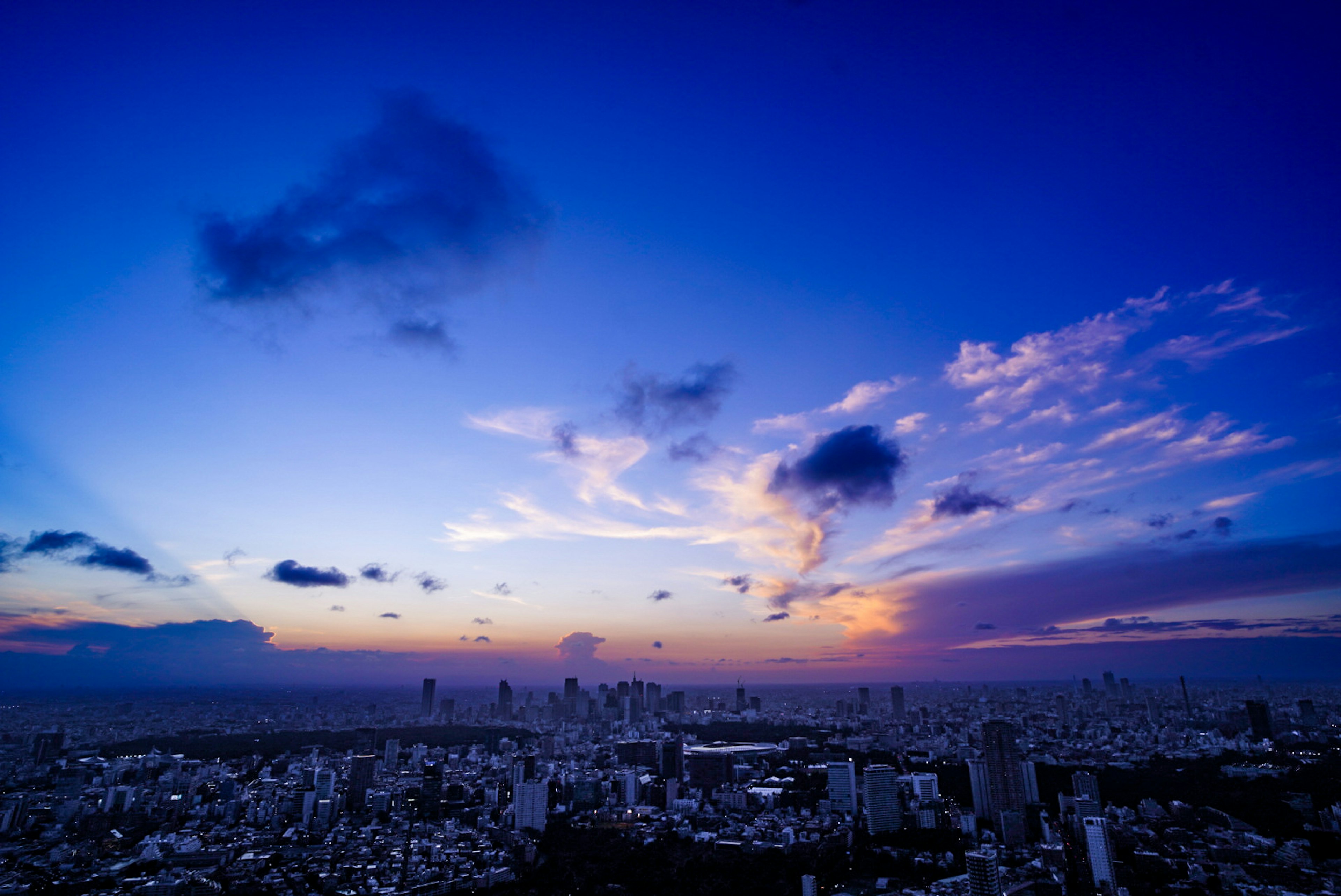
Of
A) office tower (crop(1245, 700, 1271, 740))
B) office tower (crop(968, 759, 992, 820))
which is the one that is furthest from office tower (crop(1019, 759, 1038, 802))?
office tower (crop(1245, 700, 1271, 740))

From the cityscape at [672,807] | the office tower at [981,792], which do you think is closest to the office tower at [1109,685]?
the cityscape at [672,807]

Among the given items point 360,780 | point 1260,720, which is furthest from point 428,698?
point 1260,720

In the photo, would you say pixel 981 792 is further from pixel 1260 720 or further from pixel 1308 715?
pixel 1308 715

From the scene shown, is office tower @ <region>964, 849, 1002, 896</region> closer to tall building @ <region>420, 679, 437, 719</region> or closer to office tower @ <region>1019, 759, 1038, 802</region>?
office tower @ <region>1019, 759, 1038, 802</region>

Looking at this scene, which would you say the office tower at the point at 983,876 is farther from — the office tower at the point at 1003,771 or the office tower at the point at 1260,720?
the office tower at the point at 1260,720

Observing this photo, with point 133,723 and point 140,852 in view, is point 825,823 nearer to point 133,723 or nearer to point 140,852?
point 140,852

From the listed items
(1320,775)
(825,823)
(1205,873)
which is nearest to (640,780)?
(825,823)
